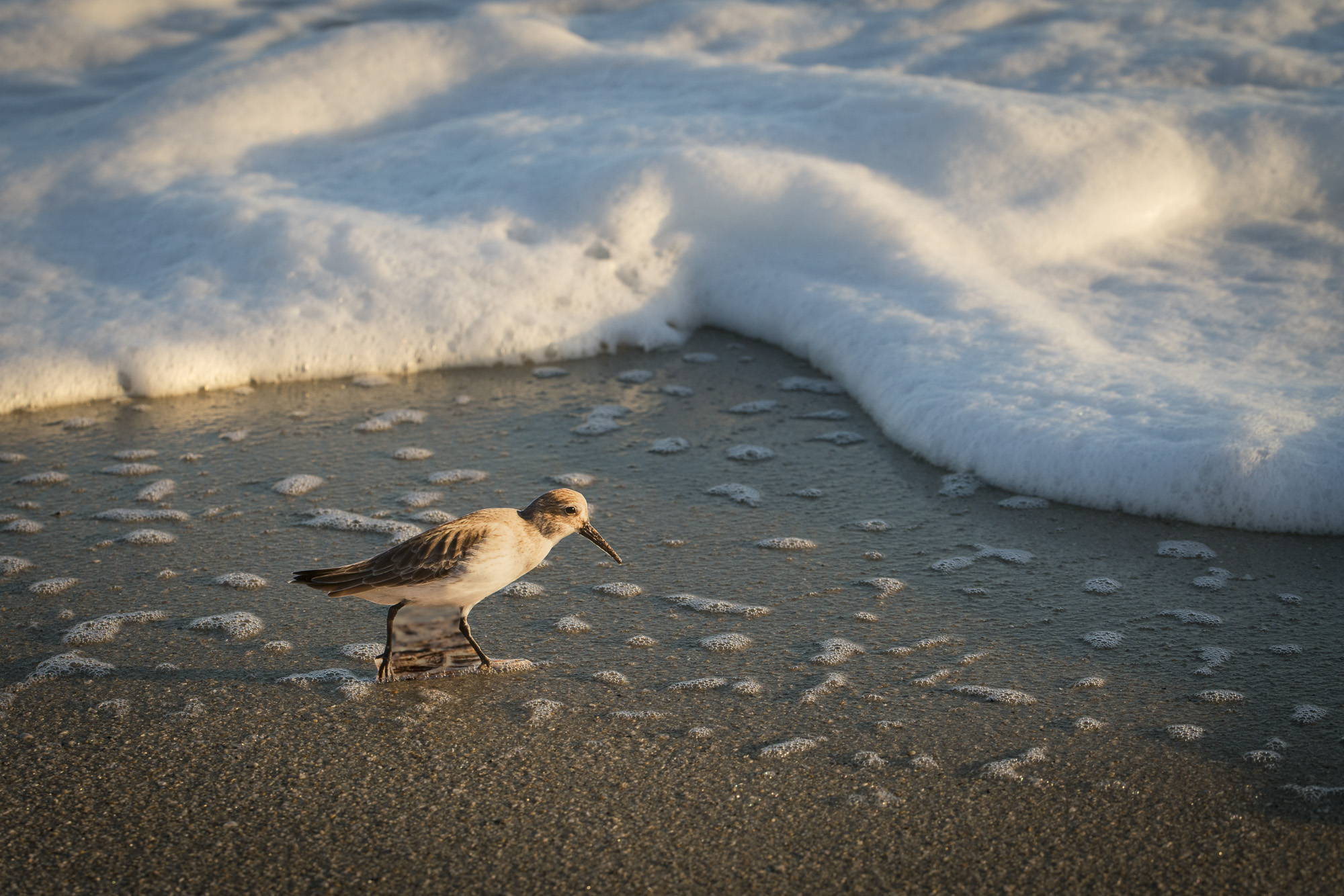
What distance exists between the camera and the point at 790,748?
8.39 ft

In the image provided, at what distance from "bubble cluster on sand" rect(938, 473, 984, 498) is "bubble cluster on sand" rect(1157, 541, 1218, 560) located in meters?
0.71

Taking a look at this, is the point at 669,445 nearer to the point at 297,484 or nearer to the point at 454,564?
the point at 297,484

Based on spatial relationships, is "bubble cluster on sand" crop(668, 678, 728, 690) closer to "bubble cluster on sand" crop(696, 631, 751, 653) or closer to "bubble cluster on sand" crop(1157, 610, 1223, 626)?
"bubble cluster on sand" crop(696, 631, 751, 653)

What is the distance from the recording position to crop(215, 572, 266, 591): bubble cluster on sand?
3.35 metres

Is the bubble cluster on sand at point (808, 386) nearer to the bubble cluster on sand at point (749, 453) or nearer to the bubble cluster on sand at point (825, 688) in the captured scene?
the bubble cluster on sand at point (749, 453)

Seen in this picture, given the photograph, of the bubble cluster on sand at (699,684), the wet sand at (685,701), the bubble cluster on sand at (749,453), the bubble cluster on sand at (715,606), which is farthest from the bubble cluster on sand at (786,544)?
the bubble cluster on sand at (699,684)

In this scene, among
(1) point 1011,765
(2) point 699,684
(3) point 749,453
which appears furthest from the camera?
(3) point 749,453

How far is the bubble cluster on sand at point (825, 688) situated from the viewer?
277 cm

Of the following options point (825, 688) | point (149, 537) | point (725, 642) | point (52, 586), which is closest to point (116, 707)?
point (52, 586)

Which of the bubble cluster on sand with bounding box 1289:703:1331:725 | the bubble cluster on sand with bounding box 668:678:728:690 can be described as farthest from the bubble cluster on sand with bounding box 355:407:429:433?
the bubble cluster on sand with bounding box 1289:703:1331:725

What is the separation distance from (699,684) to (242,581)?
5.18ft

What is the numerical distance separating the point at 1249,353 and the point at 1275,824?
3233 mm

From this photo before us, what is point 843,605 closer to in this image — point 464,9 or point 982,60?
point 982,60

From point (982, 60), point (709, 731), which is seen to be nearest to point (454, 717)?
point (709, 731)
